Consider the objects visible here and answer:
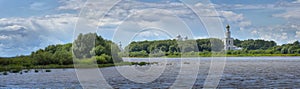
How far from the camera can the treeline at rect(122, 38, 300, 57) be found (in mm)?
162000

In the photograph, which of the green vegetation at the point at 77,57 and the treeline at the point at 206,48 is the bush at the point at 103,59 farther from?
the treeline at the point at 206,48

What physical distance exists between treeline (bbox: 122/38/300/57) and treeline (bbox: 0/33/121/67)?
6246 centimetres

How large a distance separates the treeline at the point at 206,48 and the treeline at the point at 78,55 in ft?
205

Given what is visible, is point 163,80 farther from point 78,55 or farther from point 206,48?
point 206,48

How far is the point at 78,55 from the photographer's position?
83.5 metres

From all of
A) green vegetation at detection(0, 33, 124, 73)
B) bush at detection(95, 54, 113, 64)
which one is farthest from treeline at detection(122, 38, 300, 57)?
bush at detection(95, 54, 113, 64)

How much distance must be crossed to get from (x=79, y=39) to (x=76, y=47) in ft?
5.43

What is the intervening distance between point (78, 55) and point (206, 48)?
90853 mm

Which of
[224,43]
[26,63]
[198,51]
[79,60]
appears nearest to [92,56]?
[79,60]

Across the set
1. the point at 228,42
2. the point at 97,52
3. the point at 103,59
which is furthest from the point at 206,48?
the point at 103,59

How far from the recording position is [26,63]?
73375 mm

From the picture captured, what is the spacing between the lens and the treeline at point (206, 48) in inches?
6378

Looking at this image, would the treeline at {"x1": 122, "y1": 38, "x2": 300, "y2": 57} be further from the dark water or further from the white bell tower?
the dark water

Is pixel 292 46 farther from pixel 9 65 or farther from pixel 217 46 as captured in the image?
pixel 9 65
